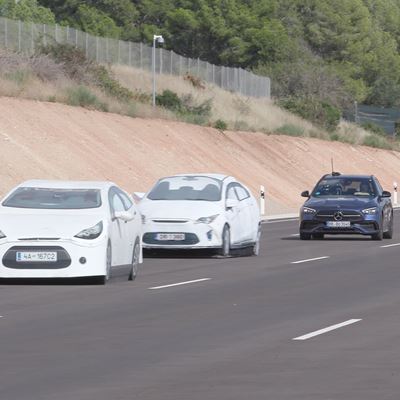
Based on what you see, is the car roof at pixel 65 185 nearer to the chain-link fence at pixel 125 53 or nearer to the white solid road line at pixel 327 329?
the white solid road line at pixel 327 329

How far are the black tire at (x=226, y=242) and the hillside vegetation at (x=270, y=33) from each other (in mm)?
65024

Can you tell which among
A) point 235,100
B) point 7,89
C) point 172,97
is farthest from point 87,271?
point 235,100

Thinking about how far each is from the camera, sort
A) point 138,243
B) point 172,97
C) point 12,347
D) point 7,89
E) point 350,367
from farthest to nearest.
→ point 172,97, point 7,89, point 138,243, point 12,347, point 350,367

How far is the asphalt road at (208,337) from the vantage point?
11.4 metres

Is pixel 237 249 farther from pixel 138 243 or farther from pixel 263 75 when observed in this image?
pixel 263 75

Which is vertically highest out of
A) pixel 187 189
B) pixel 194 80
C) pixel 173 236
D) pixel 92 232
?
pixel 194 80

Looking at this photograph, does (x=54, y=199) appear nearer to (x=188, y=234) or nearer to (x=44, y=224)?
(x=44, y=224)

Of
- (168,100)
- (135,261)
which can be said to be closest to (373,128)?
(168,100)

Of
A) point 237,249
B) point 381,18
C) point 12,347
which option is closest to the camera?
point 12,347

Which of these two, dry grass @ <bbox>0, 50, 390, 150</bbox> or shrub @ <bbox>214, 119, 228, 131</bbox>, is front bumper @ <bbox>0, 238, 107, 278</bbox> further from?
shrub @ <bbox>214, 119, 228, 131</bbox>

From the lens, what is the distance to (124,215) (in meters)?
22.3

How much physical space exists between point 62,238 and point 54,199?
4.80 feet

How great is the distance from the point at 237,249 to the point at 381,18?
12193 centimetres

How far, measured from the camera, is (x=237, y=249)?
29.1 meters
